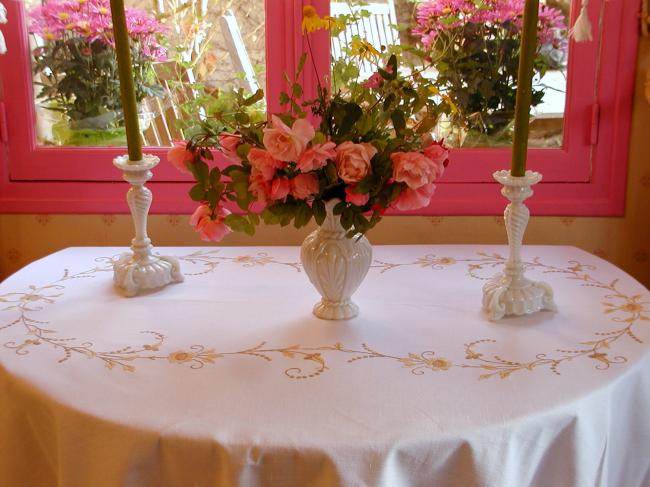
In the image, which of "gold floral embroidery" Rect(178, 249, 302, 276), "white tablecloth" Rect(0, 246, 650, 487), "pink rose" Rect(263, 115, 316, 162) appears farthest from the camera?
"gold floral embroidery" Rect(178, 249, 302, 276)

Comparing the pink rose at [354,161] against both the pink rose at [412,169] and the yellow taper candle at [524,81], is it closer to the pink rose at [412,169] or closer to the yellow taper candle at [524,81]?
the pink rose at [412,169]

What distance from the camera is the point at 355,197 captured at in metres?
1.15

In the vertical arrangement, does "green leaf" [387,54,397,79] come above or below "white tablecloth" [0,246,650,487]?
above

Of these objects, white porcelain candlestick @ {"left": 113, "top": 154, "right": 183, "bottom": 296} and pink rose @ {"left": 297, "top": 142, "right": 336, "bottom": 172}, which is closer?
pink rose @ {"left": 297, "top": 142, "right": 336, "bottom": 172}

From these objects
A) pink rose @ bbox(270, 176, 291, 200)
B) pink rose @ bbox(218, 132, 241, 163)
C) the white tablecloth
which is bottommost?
the white tablecloth

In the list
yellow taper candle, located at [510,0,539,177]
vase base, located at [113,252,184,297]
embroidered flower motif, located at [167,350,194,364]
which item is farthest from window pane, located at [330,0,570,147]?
embroidered flower motif, located at [167,350,194,364]

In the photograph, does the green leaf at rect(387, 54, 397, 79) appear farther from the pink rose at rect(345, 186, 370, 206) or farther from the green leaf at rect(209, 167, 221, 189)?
the green leaf at rect(209, 167, 221, 189)

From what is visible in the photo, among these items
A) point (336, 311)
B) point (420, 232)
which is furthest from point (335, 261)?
point (420, 232)

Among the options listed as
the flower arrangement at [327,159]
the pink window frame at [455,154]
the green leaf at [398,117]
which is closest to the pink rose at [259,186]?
the flower arrangement at [327,159]

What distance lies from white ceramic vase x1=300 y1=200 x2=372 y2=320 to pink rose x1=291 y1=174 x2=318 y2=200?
115 millimetres

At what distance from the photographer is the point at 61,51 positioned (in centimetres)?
196

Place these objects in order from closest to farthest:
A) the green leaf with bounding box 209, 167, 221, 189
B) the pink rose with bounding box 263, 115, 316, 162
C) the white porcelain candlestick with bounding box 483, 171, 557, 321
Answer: the pink rose with bounding box 263, 115, 316, 162 → the green leaf with bounding box 209, 167, 221, 189 → the white porcelain candlestick with bounding box 483, 171, 557, 321

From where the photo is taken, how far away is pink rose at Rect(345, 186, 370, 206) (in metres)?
1.15

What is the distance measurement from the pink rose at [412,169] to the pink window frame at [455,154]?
84 centimetres
